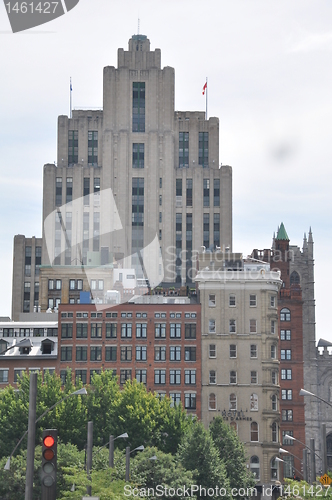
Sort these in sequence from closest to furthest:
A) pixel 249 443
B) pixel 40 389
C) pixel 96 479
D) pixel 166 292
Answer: pixel 96 479 < pixel 40 389 < pixel 249 443 < pixel 166 292

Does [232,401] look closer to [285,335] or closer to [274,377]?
[274,377]

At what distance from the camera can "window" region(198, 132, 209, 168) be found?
597 ft

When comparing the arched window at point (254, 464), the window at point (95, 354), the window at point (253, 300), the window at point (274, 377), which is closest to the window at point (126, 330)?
the window at point (95, 354)

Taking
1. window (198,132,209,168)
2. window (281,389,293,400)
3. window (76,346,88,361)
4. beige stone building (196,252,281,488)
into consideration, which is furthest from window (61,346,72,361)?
window (198,132,209,168)

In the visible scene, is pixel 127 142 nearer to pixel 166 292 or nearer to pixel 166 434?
pixel 166 292

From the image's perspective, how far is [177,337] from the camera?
12194 centimetres

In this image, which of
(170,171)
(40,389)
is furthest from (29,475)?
(170,171)

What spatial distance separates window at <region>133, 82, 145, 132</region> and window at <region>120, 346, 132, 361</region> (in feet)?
218

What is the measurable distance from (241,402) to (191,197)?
2525 inches

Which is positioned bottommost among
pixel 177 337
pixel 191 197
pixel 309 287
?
pixel 177 337

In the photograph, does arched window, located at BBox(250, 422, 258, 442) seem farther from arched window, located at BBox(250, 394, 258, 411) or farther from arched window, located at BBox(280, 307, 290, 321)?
arched window, located at BBox(280, 307, 290, 321)

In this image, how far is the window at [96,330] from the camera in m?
122

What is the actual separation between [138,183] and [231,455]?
86366 mm

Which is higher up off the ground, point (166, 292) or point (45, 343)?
point (166, 292)
